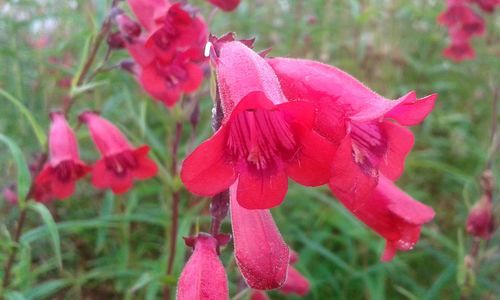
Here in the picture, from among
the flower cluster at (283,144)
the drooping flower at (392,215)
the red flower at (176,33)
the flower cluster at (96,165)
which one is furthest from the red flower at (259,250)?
the flower cluster at (96,165)

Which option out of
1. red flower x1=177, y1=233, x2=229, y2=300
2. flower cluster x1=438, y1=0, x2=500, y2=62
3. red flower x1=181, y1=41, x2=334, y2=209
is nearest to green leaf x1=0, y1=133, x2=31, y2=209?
red flower x1=177, y1=233, x2=229, y2=300

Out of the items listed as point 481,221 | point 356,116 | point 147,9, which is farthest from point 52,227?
point 481,221

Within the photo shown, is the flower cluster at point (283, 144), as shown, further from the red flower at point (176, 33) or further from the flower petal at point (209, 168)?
the red flower at point (176, 33)

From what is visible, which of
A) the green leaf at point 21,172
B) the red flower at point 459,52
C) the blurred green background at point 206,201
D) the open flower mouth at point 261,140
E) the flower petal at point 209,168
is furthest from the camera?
the red flower at point 459,52

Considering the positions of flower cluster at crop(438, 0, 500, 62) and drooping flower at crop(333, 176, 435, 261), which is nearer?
drooping flower at crop(333, 176, 435, 261)

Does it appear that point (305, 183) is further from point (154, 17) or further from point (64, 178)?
point (64, 178)

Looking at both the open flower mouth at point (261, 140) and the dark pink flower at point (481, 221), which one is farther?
the dark pink flower at point (481, 221)

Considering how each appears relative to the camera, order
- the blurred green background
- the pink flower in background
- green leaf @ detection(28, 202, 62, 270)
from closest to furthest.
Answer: green leaf @ detection(28, 202, 62, 270) < the blurred green background < the pink flower in background

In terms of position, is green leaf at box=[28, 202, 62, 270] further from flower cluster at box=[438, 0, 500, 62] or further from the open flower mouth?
flower cluster at box=[438, 0, 500, 62]
